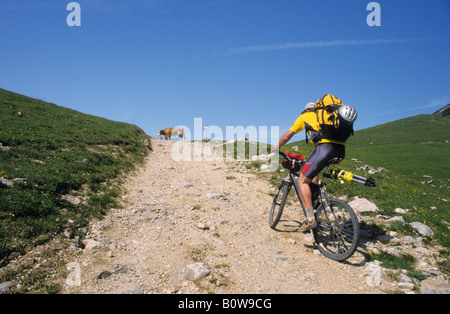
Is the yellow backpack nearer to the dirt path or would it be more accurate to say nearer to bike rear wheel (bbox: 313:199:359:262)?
bike rear wheel (bbox: 313:199:359:262)

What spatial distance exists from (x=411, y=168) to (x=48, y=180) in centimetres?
4138

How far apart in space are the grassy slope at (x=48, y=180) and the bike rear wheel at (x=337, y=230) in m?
6.46

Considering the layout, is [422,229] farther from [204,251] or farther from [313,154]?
[204,251]

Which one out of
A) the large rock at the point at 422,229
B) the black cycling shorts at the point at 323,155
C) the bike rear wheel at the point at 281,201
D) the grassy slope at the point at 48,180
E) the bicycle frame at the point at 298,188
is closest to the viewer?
the grassy slope at the point at 48,180

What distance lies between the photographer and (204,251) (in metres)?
5.97

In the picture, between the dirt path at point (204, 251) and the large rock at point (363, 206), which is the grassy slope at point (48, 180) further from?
the large rock at point (363, 206)

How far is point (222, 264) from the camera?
535 cm

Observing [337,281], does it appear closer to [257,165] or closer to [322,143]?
[322,143]

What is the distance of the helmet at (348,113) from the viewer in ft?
16.5

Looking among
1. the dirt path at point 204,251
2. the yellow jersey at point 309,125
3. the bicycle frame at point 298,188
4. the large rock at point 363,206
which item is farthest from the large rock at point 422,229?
the yellow jersey at point 309,125

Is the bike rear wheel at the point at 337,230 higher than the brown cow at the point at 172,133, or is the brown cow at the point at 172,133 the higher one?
the brown cow at the point at 172,133

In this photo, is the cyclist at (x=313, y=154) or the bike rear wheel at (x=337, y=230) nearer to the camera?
the bike rear wheel at (x=337, y=230)
